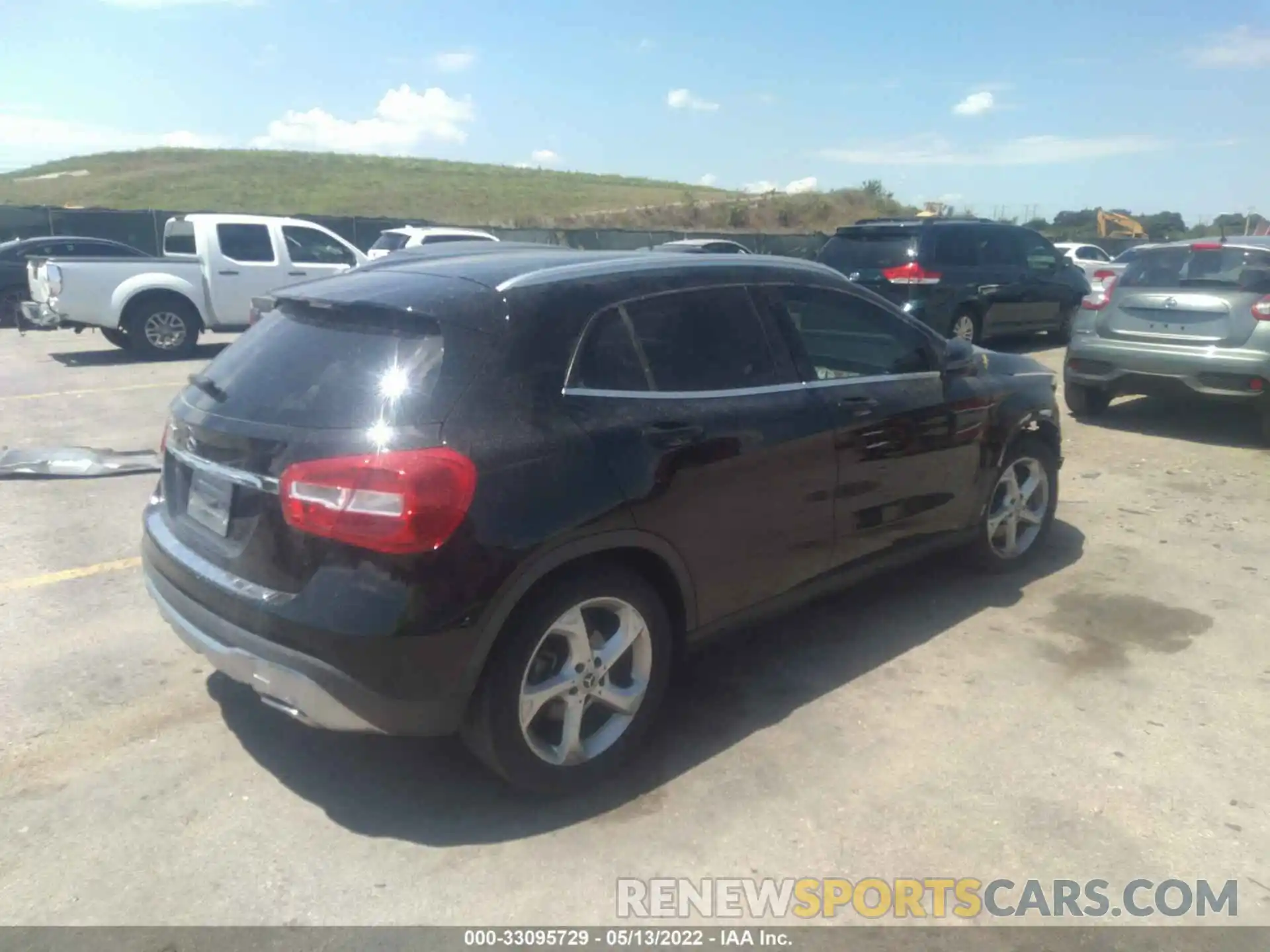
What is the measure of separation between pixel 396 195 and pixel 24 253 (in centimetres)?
5165

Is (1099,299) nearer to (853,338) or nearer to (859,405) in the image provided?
(853,338)

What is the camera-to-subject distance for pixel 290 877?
3039 millimetres

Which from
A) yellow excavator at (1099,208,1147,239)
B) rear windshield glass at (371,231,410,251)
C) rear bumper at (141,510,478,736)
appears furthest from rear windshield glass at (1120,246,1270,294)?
yellow excavator at (1099,208,1147,239)

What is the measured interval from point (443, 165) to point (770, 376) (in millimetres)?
94329

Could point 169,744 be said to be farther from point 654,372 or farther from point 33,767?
point 654,372

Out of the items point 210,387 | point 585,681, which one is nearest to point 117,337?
point 210,387

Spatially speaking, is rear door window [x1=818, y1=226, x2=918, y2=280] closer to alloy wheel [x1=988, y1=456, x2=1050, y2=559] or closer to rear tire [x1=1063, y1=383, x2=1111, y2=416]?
rear tire [x1=1063, y1=383, x2=1111, y2=416]

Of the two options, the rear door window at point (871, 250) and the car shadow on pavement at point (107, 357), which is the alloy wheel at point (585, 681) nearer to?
the rear door window at point (871, 250)

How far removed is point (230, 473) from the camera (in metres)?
3.29

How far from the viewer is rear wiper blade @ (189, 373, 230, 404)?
352cm

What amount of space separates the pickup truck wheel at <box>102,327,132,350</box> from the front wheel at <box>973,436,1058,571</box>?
1182 cm

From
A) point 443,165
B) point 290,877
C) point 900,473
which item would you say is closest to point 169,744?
point 290,877

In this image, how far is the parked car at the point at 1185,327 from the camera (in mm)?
8141

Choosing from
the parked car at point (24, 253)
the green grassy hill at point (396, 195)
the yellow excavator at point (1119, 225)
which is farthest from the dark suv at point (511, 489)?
the green grassy hill at point (396, 195)
